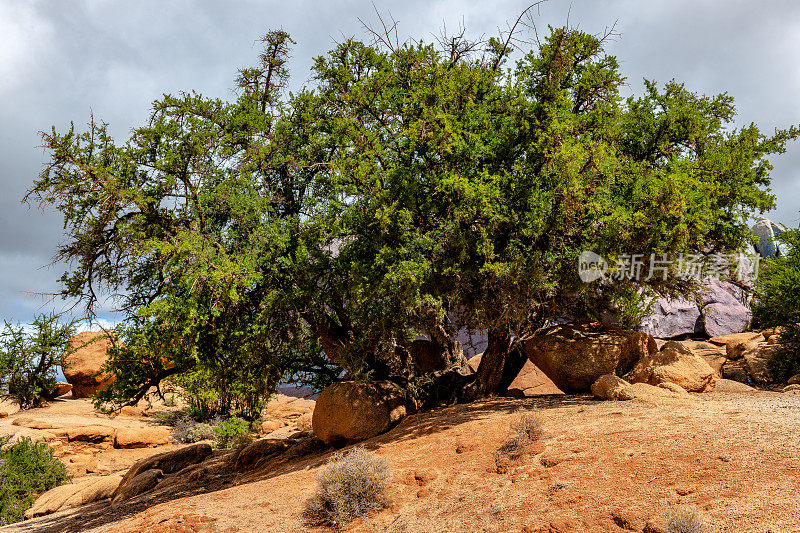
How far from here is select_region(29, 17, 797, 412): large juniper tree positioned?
10617 millimetres

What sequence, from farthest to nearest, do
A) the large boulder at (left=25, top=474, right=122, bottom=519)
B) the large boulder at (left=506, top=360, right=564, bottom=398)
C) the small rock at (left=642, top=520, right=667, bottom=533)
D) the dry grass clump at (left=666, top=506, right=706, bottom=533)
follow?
the large boulder at (left=506, top=360, right=564, bottom=398)
the large boulder at (left=25, top=474, right=122, bottom=519)
the small rock at (left=642, top=520, right=667, bottom=533)
the dry grass clump at (left=666, top=506, right=706, bottom=533)

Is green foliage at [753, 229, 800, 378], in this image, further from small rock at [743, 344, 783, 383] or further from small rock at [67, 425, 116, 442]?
small rock at [67, 425, 116, 442]

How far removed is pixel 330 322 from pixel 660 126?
29.6 feet

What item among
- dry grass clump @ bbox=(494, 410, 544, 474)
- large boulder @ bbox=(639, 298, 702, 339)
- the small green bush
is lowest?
the small green bush

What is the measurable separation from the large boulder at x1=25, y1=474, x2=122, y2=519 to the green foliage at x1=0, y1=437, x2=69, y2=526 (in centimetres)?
36

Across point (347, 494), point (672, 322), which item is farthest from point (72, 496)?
point (672, 322)

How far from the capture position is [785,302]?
17.8 meters

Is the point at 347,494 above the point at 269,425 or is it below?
above

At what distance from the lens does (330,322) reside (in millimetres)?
13117

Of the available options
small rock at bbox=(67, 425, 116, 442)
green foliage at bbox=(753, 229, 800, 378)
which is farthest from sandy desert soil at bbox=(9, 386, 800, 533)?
small rock at bbox=(67, 425, 116, 442)

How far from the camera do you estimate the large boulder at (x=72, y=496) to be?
15.0m

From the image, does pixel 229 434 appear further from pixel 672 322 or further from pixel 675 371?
pixel 672 322

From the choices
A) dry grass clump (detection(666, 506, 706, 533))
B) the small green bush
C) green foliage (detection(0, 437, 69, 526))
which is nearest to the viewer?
Answer: dry grass clump (detection(666, 506, 706, 533))

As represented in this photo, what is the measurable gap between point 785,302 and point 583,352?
32.1 feet
